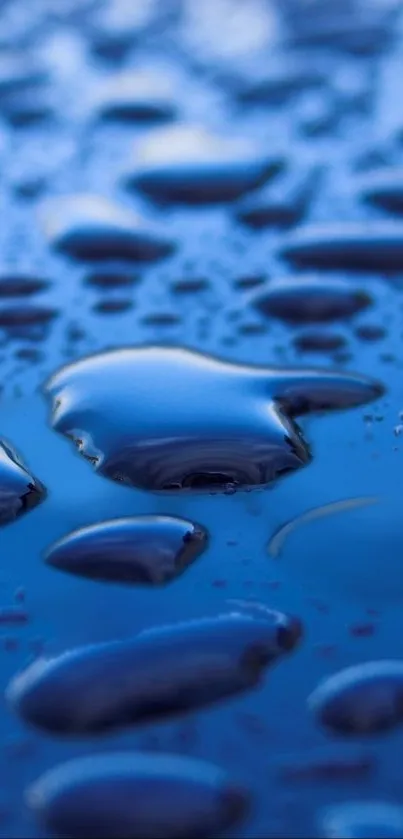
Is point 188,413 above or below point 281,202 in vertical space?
below

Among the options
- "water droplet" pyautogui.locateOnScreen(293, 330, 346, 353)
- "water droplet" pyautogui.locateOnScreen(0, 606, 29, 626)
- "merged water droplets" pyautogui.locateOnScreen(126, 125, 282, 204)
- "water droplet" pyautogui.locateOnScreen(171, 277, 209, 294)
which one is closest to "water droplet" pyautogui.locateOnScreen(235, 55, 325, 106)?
"merged water droplets" pyautogui.locateOnScreen(126, 125, 282, 204)

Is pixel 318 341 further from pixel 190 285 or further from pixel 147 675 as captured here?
pixel 147 675

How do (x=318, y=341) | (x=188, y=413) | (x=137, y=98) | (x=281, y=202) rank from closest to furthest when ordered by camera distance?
(x=188, y=413) < (x=318, y=341) < (x=281, y=202) < (x=137, y=98)

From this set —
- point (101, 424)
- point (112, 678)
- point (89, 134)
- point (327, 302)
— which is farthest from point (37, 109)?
point (112, 678)

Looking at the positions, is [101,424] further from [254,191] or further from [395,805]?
[254,191]

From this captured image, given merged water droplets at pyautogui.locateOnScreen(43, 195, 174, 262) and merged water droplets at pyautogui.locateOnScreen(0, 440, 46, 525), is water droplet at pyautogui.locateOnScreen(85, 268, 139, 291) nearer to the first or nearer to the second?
merged water droplets at pyautogui.locateOnScreen(43, 195, 174, 262)

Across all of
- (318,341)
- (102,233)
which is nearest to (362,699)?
(318,341)
